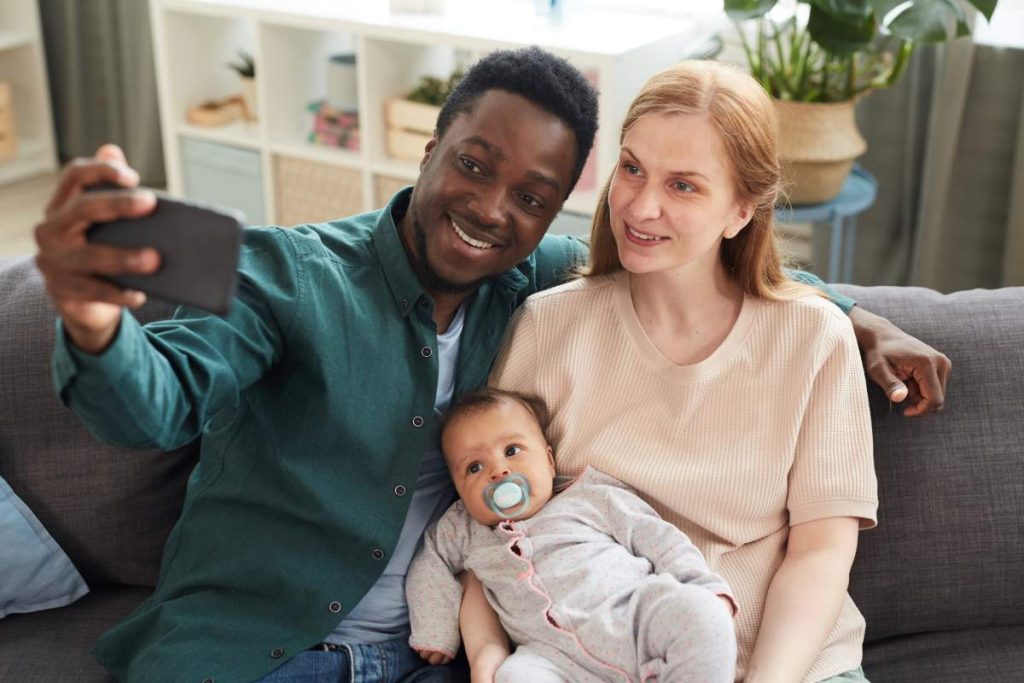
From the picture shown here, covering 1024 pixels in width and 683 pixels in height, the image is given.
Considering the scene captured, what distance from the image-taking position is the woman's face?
1506mm

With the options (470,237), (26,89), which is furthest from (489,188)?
(26,89)

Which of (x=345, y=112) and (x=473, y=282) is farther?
(x=345, y=112)

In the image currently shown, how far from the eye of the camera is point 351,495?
1.52 metres

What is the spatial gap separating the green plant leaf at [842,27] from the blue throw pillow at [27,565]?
184cm

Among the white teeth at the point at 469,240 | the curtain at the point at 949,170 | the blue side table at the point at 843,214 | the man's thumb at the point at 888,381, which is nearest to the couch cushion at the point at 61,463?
the white teeth at the point at 469,240

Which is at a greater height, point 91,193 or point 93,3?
point 91,193

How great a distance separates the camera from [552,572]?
1482 mm

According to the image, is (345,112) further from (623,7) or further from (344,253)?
(344,253)

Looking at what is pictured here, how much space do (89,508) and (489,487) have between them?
1.97ft

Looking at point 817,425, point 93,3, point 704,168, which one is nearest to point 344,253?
point 704,168

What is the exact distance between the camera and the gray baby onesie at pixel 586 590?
4.49 ft

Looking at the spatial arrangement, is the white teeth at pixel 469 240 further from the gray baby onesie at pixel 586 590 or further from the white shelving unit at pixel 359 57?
the white shelving unit at pixel 359 57

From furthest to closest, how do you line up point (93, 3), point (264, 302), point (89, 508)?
point (93, 3)
point (89, 508)
point (264, 302)

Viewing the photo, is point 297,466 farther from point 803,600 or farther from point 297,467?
point 803,600
